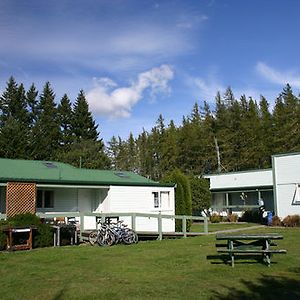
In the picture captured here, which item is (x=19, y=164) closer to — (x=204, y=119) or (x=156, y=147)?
(x=204, y=119)

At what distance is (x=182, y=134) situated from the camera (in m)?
62.1

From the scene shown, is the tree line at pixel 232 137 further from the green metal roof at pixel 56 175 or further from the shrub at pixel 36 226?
the shrub at pixel 36 226

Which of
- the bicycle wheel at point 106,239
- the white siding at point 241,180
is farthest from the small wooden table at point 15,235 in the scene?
the white siding at point 241,180

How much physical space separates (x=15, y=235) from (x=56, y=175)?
7.19 m

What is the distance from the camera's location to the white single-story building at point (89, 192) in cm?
2167

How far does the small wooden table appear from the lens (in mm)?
15391

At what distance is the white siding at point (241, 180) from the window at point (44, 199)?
17844mm

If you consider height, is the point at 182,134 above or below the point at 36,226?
above

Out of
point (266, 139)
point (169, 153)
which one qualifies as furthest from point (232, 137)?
point (169, 153)

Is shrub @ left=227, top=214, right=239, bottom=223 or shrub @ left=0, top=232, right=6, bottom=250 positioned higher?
shrub @ left=227, top=214, right=239, bottom=223

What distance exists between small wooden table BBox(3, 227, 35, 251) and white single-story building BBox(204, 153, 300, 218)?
17.9 metres

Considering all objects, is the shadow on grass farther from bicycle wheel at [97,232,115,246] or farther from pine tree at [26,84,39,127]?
pine tree at [26,84,39,127]

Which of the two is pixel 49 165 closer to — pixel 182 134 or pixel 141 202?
pixel 141 202

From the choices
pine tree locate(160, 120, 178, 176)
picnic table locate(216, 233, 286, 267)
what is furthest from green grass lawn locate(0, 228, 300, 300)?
pine tree locate(160, 120, 178, 176)
